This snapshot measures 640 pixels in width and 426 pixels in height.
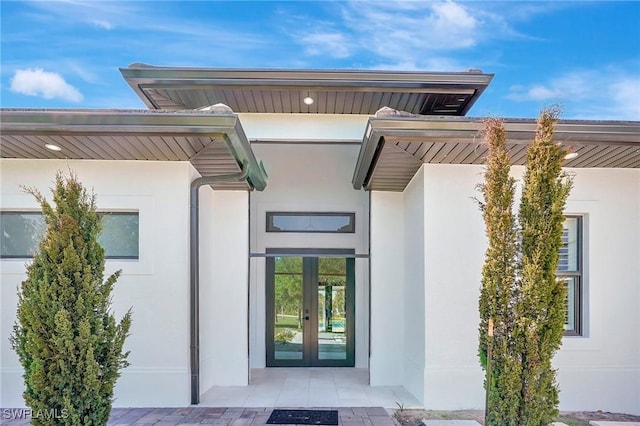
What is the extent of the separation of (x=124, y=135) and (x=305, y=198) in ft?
14.6

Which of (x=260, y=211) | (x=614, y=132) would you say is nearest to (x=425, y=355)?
(x=614, y=132)

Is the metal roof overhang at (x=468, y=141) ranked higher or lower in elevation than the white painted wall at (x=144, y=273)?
higher

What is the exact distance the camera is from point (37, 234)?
6.03 meters

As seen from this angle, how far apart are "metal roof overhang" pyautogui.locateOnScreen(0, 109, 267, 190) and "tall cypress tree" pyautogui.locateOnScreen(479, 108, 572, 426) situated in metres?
3.03

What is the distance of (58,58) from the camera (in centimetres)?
923

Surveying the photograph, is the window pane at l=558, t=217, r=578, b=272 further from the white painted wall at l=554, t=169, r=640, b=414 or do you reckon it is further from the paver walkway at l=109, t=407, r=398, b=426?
the paver walkway at l=109, t=407, r=398, b=426

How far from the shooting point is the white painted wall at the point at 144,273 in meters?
5.87

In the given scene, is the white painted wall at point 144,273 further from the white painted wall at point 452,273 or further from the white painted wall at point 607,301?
the white painted wall at point 607,301

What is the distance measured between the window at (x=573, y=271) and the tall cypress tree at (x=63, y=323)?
20.0 feet

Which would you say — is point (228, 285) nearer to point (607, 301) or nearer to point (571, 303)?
point (571, 303)

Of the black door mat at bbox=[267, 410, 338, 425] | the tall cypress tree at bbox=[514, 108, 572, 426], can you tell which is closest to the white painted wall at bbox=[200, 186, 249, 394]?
the black door mat at bbox=[267, 410, 338, 425]

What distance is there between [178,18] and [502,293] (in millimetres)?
7767

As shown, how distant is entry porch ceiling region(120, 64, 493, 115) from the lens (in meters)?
7.08

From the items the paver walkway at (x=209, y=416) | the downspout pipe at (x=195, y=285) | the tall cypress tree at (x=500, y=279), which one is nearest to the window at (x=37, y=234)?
the downspout pipe at (x=195, y=285)
